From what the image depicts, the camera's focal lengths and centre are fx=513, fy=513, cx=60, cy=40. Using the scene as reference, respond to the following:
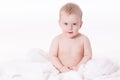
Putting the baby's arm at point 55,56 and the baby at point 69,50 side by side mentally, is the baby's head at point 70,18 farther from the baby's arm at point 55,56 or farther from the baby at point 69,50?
the baby's arm at point 55,56

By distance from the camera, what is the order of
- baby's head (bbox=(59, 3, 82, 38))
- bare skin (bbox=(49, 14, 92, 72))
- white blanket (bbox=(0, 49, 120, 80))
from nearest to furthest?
white blanket (bbox=(0, 49, 120, 80)) → baby's head (bbox=(59, 3, 82, 38)) → bare skin (bbox=(49, 14, 92, 72))

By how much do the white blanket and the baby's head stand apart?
9.9 inches

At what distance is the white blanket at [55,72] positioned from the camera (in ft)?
10.5

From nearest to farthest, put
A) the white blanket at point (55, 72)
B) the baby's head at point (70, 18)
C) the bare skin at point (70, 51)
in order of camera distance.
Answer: the white blanket at point (55, 72)
the baby's head at point (70, 18)
the bare skin at point (70, 51)

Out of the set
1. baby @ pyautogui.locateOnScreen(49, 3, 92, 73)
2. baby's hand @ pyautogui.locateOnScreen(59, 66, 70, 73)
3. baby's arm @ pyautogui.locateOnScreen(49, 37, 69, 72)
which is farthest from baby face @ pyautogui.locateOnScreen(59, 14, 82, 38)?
baby's hand @ pyautogui.locateOnScreen(59, 66, 70, 73)

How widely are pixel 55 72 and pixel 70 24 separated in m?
0.33

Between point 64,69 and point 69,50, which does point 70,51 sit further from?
point 64,69

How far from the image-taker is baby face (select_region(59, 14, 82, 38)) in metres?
3.35

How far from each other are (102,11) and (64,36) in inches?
71.7

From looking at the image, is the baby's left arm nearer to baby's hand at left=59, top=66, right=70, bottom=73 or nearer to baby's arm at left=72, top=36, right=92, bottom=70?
baby's arm at left=72, top=36, right=92, bottom=70

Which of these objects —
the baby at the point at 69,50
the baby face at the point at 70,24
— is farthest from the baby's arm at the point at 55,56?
the baby face at the point at 70,24

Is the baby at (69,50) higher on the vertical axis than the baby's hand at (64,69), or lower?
higher

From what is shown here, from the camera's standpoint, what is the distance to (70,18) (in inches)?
132

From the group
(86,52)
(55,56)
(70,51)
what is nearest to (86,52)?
(86,52)
